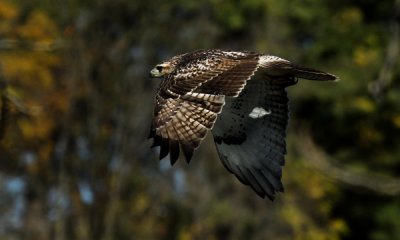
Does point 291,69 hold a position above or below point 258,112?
above

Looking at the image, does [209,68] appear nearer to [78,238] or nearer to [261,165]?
[261,165]

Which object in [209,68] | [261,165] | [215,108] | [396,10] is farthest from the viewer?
[396,10]

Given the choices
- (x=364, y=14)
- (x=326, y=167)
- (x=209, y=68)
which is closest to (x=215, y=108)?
(x=209, y=68)

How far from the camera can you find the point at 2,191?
28.7 meters

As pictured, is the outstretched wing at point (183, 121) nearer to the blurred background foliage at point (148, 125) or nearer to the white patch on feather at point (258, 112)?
the white patch on feather at point (258, 112)

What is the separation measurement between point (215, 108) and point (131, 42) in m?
16.3

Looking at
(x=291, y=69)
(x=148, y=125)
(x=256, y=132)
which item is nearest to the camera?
(x=291, y=69)

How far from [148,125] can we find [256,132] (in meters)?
14.8

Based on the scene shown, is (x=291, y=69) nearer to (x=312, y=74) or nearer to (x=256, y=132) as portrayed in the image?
(x=312, y=74)

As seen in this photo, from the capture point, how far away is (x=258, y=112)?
27.7ft

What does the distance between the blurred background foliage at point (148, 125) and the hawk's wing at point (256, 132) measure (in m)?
11.5

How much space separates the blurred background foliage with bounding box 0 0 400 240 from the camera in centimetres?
2295

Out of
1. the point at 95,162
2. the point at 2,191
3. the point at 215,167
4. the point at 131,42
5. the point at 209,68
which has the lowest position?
the point at 2,191

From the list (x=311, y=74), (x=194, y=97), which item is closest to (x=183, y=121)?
(x=194, y=97)
